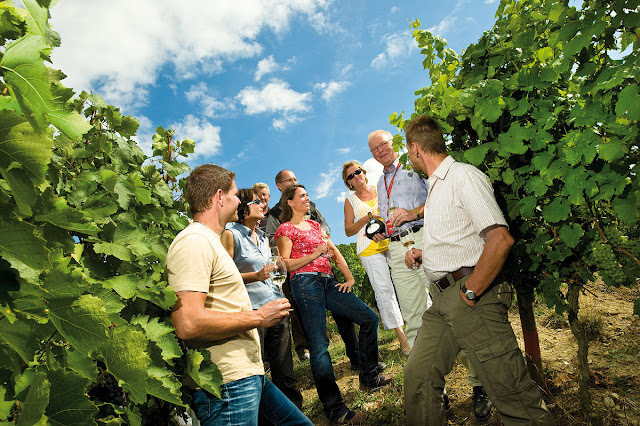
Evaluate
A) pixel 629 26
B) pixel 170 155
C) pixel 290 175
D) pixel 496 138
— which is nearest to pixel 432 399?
pixel 496 138

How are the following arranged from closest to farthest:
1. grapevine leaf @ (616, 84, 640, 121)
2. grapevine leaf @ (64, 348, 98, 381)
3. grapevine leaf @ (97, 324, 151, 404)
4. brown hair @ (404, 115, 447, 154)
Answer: grapevine leaf @ (64, 348, 98, 381) → grapevine leaf @ (97, 324, 151, 404) → grapevine leaf @ (616, 84, 640, 121) → brown hair @ (404, 115, 447, 154)

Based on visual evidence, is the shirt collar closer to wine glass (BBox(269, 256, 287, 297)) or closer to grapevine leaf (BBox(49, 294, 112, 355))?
wine glass (BBox(269, 256, 287, 297))

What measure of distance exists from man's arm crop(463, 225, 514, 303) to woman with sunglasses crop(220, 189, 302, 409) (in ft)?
6.35

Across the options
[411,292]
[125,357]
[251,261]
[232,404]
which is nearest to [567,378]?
[411,292]

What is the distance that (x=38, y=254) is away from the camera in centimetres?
87

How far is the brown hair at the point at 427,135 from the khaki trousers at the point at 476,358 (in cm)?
104

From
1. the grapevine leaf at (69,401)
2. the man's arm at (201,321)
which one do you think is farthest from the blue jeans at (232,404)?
the grapevine leaf at (69,401)

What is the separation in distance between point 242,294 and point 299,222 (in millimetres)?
2337

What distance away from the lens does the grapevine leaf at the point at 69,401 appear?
3.12 feet

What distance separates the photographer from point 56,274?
102 cm

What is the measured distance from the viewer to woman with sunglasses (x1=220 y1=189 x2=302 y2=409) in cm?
379

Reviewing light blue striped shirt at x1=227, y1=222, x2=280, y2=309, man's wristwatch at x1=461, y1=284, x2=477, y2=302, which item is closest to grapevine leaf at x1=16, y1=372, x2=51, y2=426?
man's wristwatch at x1=461, y1=284, x2=477, y2=302

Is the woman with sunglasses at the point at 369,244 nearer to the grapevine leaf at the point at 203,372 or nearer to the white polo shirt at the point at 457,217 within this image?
the white polo shirt at the point at 457,217

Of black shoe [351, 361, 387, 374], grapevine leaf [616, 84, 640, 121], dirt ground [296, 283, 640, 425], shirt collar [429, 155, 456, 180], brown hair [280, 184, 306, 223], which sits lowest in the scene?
dirt ground [296, 283, 640, 425]
